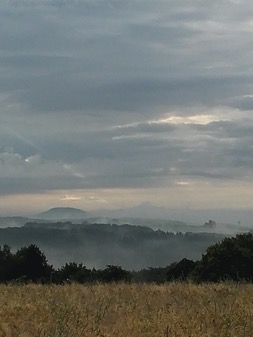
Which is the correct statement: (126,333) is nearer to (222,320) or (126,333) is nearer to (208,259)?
(222,320)

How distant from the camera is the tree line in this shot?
29625mm

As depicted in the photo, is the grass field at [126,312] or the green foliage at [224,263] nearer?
the grass field at [126,312]

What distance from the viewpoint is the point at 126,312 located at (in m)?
11.8

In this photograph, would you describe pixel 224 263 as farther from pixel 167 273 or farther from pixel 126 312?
pixel 126 312

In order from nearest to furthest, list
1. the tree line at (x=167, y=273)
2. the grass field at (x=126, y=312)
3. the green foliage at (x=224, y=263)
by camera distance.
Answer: the grass field at (x=126, y=312) → the tree line at (x=167, y=273) → the green foliage at (x=224, y=263)

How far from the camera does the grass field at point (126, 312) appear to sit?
9.99m

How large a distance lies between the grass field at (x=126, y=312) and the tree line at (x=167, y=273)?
21.1ft

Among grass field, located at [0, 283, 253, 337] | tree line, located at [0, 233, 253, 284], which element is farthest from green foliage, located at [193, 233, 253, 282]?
grass field, located at [0, 283, 253, 337]

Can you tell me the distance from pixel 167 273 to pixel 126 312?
29538mm

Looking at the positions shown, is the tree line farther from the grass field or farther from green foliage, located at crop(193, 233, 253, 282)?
the grass field

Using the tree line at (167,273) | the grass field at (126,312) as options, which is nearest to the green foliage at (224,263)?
the tree line at (167,273)

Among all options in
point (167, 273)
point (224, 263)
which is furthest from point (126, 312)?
point (167, 273)

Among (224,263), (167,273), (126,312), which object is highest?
(126,312)

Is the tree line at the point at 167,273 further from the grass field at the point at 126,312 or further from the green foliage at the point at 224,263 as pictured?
the grass field at the point at 126,312
